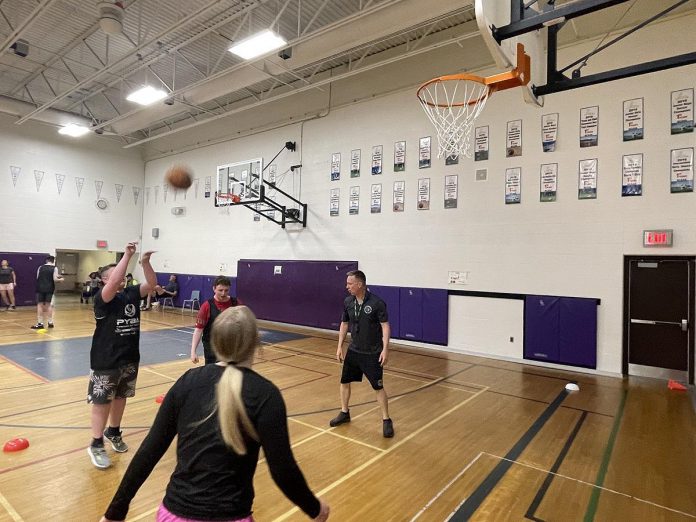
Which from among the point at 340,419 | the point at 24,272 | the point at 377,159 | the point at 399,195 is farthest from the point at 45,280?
the point at 340,419

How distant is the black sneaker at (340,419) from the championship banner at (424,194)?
6.07 metres

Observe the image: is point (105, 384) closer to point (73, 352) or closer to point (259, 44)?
point (73, 352)

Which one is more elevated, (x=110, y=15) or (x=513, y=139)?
(x=110, y=15)

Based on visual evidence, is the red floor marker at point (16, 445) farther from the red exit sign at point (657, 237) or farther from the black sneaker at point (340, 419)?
the red exit sign at point (657, 237)

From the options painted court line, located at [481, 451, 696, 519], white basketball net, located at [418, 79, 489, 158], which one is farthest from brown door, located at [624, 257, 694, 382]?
painted court line, located at [481, 451, 696, 519]

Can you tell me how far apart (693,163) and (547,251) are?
262cm

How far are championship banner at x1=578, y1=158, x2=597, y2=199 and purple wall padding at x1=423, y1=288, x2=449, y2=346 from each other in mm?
3348

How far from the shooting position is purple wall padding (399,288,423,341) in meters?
9.88

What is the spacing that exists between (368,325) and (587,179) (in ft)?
19.1

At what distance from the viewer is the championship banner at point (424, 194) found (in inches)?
388

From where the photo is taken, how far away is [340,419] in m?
4.80

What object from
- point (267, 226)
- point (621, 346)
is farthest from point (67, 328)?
point (621, 346)

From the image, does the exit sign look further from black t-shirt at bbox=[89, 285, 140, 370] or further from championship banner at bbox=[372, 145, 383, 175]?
black t-shirt at bbox=[89, 285, 140, 370]

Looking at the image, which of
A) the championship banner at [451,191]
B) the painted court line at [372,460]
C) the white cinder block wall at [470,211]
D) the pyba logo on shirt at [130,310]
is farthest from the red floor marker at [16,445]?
the championship banner at [451,191]
